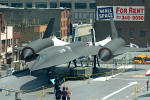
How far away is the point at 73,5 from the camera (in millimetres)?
166625

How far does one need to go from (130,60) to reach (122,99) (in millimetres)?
31071

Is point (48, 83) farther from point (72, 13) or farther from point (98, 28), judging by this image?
point (72, 13)

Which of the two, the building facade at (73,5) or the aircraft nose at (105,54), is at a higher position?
the building facade at (73,5)

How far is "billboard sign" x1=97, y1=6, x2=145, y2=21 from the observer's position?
4572 inches

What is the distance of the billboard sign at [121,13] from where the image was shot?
116 m

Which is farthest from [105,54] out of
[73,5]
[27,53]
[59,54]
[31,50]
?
[73,5]

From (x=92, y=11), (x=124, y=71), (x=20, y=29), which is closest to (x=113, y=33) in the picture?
(x=124, y=71)

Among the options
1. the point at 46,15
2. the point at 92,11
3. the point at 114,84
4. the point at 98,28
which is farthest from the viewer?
the point at 92,11

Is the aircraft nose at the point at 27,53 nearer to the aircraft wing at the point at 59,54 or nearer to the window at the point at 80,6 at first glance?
the aircraft wing at the point at 59,54

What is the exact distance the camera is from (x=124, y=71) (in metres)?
66.2

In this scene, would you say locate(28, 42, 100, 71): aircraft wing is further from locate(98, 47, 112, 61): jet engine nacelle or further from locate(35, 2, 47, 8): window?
locate(35, 2, 47, 8): window

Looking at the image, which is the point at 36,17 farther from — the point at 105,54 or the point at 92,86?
the point at 92,86

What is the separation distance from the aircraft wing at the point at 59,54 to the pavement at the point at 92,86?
308 cm

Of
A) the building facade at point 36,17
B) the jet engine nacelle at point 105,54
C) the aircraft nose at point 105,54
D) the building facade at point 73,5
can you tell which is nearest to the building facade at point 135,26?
the building facade at point 36,17
